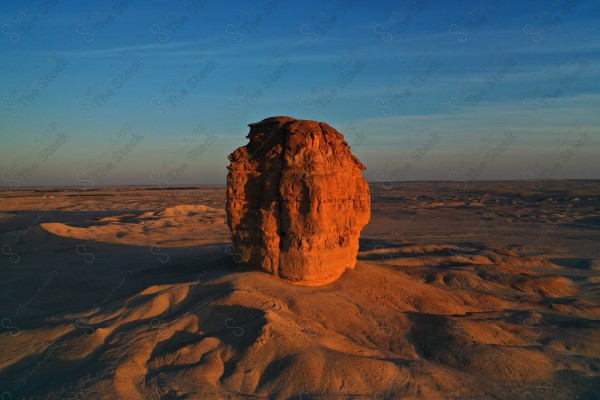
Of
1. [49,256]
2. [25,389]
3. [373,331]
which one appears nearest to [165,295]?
[25,389]

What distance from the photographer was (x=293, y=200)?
9.58 metres

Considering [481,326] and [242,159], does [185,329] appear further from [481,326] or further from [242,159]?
[481,326]

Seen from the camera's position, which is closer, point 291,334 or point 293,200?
point 291,334

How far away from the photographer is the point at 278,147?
9.84m

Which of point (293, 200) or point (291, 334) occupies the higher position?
point (293, 200)

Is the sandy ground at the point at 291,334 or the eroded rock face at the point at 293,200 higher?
the eroded rock face at the point at 293,200

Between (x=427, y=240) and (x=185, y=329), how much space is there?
1868 centimetres

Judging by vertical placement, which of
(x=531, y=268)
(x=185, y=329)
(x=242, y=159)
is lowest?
(x=531, y=268)

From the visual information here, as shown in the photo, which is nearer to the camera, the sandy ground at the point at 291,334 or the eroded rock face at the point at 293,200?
the sandy ground at the point at 291,334

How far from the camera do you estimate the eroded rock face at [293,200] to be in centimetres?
959

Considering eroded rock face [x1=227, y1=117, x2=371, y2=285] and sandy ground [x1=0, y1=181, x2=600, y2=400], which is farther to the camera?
eroded rock face [x1=227, y1=117, x2=371, y2=285]

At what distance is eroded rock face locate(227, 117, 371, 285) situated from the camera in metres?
9.59

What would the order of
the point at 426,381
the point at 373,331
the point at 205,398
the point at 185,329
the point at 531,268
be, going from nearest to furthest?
1. the point at 205,398
2. the point at 426,381
3. the point at 185,329
4. the point at 373,331
5. the point at 531,268

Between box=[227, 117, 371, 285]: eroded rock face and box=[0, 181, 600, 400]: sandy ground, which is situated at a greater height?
box=[227, 117, 371, 285]: eroded rock face
